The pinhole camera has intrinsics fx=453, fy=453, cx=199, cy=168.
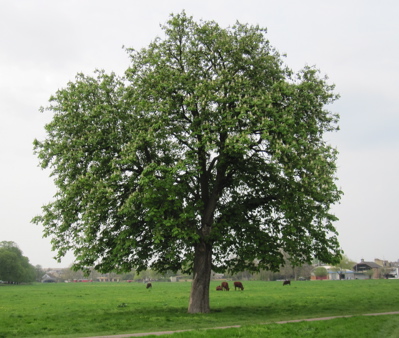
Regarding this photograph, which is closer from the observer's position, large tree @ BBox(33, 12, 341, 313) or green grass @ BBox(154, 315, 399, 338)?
green grass @ BBox(154, 315, 399, 338)

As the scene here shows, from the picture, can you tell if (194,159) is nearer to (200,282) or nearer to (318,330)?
(200,282)

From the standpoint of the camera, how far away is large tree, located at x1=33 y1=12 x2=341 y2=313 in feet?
87.9

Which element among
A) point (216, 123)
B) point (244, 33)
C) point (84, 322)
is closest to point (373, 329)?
point (216, 123)

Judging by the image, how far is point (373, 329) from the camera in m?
19.4

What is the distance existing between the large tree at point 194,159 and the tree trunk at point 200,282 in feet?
0.23

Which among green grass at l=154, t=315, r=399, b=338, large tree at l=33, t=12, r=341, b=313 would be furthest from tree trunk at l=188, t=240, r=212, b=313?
green grass at l=154, t=315, r=399, b=338

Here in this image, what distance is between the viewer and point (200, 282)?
29.5m

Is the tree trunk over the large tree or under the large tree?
under

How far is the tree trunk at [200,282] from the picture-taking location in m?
29.5

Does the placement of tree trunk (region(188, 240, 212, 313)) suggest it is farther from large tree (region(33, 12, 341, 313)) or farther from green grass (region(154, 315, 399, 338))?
green grass (region(154, 315, 399, 338))

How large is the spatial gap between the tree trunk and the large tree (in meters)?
0.07

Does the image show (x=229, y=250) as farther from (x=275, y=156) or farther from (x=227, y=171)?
(x=275, y=156)

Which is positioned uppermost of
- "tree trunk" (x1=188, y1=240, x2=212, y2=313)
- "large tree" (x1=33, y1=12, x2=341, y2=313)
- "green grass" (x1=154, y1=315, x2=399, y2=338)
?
"large tree" (x1=33, y1=12, x2=341, y2=313)

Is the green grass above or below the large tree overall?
below
